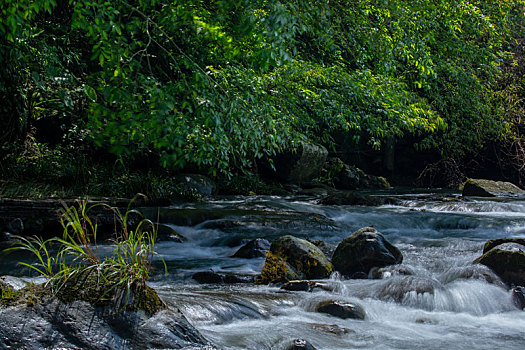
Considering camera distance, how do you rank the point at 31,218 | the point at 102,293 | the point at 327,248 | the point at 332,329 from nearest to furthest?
1. the point at 102,293
2. the point at 332,329
3. the point at 327,248
4. the point at 31,218

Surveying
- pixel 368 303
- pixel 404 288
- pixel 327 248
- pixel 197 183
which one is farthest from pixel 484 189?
pixel 368 303

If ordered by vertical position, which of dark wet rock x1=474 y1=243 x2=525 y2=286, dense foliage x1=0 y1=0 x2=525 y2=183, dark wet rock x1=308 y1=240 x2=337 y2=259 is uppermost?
dense foliage x1=0 y1=0 x2=525 y2=183

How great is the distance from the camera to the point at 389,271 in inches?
213

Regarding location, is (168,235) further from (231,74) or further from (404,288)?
(404,288)

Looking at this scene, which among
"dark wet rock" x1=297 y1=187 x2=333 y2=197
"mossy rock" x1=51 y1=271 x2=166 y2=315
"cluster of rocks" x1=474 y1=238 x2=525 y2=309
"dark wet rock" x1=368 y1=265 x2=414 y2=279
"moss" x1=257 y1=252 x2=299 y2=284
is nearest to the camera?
"mossy rock" x1=51 y1=271 x2=166 y2=315

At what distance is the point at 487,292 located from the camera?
4652 mm

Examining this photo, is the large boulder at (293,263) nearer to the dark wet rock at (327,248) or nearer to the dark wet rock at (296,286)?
the dark wet rock at (296,286)

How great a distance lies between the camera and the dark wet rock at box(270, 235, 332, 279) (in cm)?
543

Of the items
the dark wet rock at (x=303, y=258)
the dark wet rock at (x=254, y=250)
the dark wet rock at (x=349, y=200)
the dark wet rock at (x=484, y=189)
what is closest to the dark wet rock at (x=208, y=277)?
the dark wet rock at (x=303, y=258)

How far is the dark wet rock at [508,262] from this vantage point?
193 inches

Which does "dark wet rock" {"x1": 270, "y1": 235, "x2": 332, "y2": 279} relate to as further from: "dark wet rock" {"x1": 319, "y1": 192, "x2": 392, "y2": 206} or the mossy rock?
"dark wet rock" {"x1": 319, "y1": 192, "x2": 392, "y2": 206}

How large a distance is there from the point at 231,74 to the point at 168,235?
10.9ft

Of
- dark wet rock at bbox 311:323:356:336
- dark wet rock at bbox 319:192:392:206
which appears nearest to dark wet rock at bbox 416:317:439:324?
dark wet rock at bbox 311:323:356:336

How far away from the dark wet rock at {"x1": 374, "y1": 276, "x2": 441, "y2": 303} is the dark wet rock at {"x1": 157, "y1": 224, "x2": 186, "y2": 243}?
3672mm
